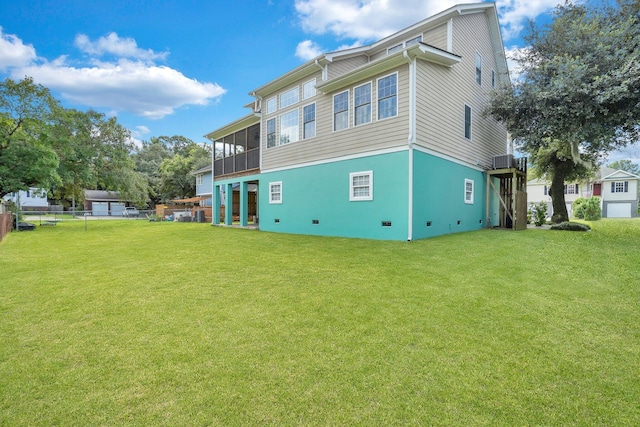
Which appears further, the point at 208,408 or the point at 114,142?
the point at 114,142

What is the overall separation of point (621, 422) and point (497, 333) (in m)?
1.25

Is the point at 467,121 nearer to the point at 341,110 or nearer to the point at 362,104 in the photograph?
the point at 362,104

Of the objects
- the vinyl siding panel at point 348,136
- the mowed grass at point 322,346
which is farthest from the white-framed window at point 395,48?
the mowed grass at point 322,346

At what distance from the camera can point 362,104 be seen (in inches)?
428

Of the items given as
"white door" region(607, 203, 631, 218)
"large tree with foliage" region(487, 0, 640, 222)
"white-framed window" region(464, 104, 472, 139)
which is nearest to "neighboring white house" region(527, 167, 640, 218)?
"white door" region(607, 203, 631, 218)

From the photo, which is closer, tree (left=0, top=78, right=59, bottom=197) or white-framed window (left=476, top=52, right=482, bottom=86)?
white-framed window (left=476, top=52, right=482, bottom=86)

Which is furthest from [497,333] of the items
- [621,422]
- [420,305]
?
[621,422]

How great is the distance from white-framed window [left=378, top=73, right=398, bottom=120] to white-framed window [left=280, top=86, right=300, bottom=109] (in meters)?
4.52

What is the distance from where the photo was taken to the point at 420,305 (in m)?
3.94

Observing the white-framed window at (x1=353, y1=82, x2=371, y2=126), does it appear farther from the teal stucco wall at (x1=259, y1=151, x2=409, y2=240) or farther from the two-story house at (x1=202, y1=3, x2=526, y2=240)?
the teal stucco wall at (x1=259, y1=151, x2=409, y2=240)

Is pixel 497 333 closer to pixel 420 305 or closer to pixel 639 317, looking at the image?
pixel 420 305

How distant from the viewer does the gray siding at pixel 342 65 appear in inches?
481

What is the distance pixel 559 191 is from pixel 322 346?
739 inches

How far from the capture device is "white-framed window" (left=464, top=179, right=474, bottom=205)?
12604 millimetres
